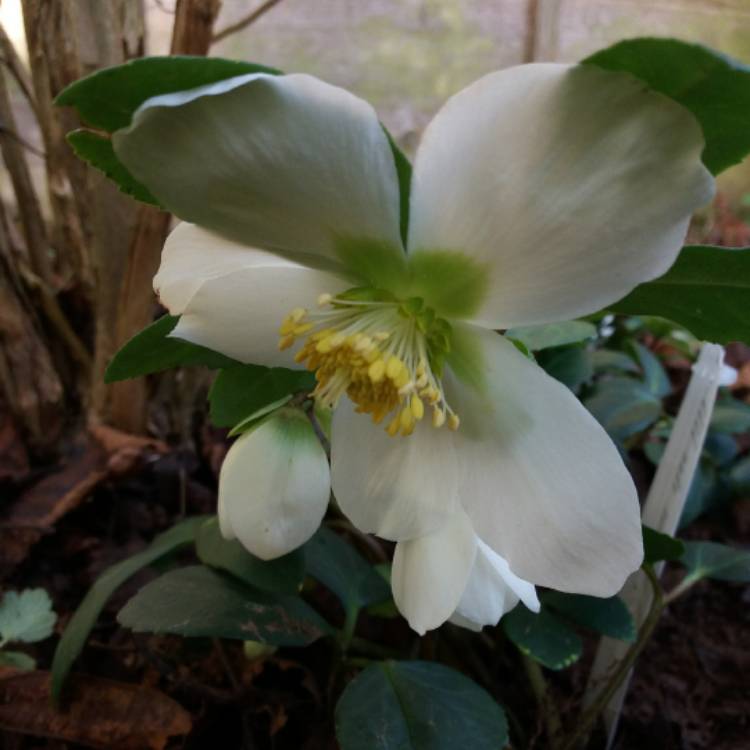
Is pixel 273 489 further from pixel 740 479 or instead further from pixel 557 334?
pixel 740 479

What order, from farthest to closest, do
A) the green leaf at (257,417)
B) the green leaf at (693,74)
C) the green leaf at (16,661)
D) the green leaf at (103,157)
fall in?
the green leaf at (16,661)
the green leaf at (257,417)
the green leaf at (103,157)
the green leaf at (693,74)

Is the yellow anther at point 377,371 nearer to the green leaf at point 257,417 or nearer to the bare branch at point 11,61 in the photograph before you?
the green leaf at point 257,417

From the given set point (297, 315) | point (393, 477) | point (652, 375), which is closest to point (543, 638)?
point (393, 477)

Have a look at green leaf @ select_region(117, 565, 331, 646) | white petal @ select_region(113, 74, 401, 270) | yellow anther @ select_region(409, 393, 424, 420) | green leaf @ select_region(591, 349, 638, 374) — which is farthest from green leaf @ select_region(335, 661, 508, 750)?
green leaf @ select_region(591, 349, 638, 374)

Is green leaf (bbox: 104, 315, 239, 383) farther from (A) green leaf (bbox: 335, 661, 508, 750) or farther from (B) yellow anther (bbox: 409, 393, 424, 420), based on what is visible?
(A) green leaf (bbox: 335, 661, 508, 750)

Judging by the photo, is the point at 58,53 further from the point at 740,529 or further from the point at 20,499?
the point at 740,529

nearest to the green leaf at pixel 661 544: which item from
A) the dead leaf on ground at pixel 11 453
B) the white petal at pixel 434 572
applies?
the white petal at pixel 434 572

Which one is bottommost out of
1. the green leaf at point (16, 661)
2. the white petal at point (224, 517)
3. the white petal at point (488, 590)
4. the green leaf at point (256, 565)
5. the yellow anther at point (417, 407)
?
the green leaf at point (16, 661)
